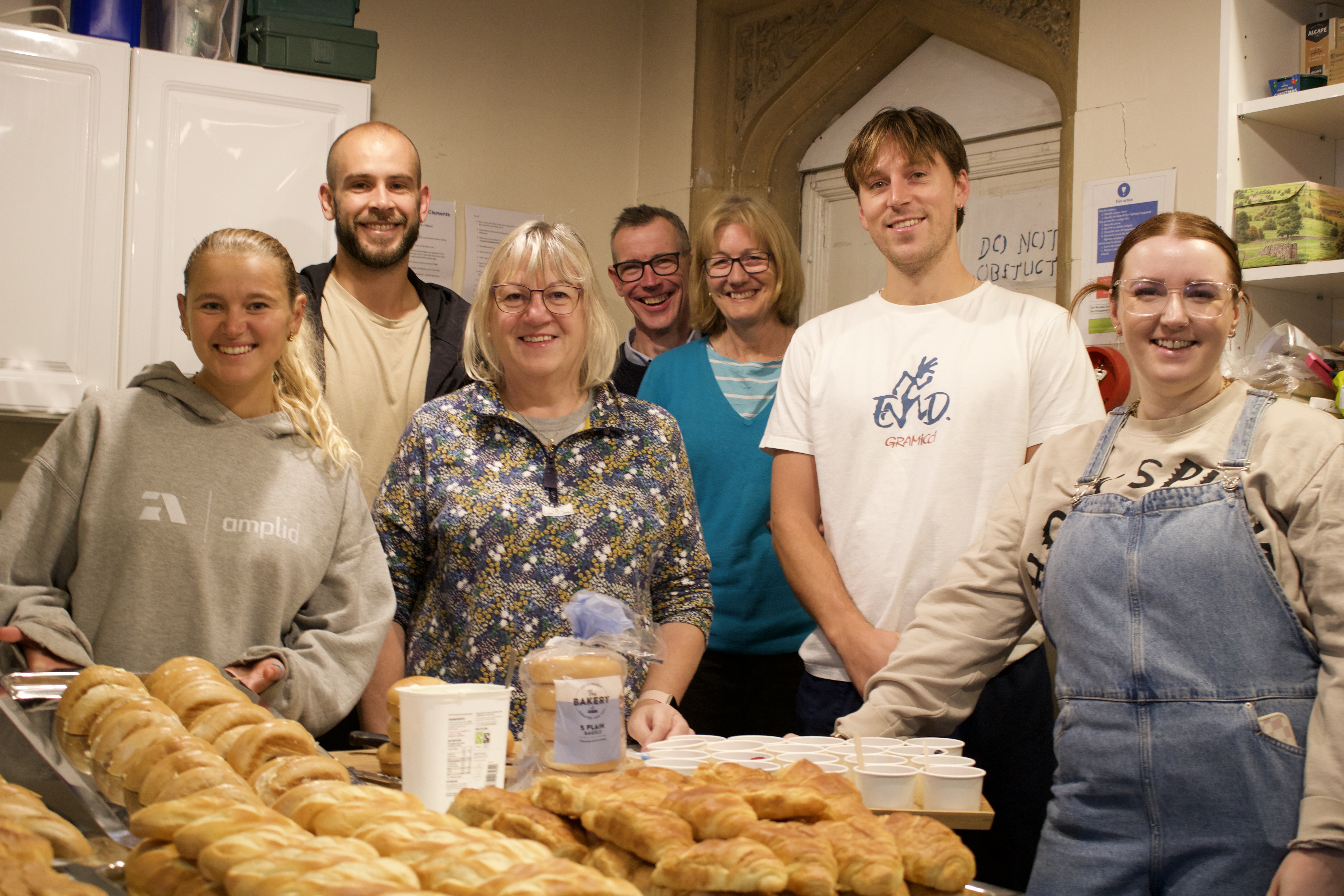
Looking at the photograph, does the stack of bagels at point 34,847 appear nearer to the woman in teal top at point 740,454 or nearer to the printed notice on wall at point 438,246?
the woman in teal top at point 740,454

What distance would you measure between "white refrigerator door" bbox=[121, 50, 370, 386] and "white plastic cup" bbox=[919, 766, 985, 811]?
2.53 metres

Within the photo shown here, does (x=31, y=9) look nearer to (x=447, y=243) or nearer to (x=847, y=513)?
(x=447, y=243)

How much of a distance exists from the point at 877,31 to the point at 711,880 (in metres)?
3.43

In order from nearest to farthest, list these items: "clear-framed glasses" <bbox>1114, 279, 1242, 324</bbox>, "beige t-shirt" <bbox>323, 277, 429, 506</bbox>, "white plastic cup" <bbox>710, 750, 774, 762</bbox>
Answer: "white plastic cup" <bbox>710, 750, 774, 762</bbox> < "clear-framed glasses" <bbox>1114, 279, 1242, 324</bbox> < "beige t-shirt" <bbox>323, 277, 429, 506</bbox>

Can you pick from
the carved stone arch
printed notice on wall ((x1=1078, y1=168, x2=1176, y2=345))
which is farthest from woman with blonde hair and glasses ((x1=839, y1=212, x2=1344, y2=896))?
the carved stone arch

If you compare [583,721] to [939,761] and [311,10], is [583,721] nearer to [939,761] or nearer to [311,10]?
[939,761]

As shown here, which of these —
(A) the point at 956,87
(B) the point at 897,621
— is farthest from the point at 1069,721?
(A) the point at 956,87

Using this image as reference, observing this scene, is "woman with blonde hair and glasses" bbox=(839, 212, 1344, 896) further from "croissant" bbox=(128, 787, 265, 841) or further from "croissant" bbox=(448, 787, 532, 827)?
"croissant" bbox=(128, 787, 265, 841)

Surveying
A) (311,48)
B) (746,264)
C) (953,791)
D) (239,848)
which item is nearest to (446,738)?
(239,848)

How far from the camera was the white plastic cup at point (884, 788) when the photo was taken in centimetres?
142

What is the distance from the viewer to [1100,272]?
3.05 metres

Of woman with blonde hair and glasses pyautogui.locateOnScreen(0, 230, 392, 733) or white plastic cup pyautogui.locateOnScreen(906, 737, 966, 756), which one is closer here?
white plastic cup pyautogui.locateOnScreen(906, 737, 966, 756)

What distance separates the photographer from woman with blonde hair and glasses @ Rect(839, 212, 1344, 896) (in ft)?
4.91

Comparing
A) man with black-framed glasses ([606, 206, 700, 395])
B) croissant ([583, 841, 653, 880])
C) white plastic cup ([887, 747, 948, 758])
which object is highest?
man with black-framed glasses ([606, 206, 700, 395])
